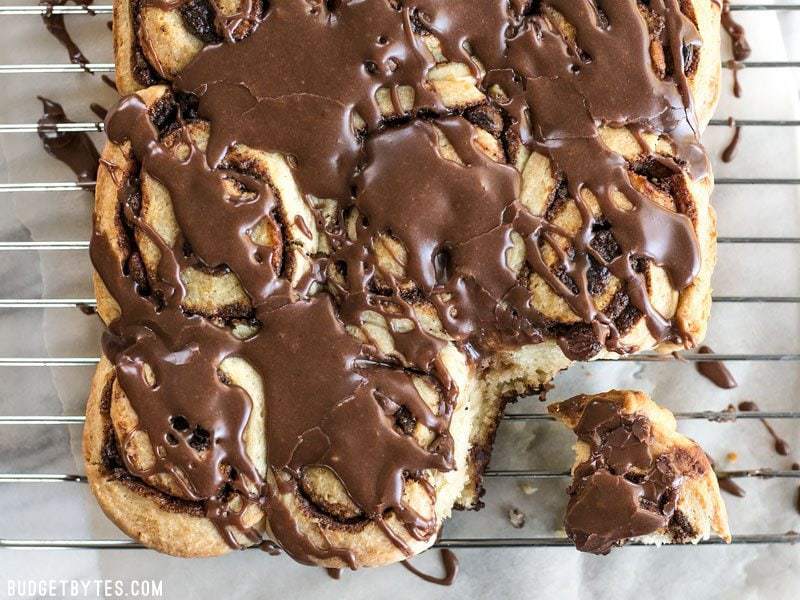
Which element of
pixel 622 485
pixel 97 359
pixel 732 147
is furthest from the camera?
pixel 732 147

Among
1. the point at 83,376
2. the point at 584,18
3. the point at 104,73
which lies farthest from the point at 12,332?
the point at 584,18

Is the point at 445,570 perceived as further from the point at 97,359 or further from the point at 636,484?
the point at 97,359

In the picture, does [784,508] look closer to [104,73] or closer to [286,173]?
[286,173]

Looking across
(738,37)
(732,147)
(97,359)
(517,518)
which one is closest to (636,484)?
(517,518)

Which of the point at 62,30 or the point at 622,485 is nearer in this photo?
the point at 622,485

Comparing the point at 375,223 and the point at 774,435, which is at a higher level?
the point at 375,223

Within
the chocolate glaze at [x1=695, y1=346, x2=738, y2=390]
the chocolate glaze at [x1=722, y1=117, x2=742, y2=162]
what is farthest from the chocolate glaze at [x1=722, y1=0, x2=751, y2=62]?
the chocolate glaze at [x1=695, y1=346, x2=738, y2=390]

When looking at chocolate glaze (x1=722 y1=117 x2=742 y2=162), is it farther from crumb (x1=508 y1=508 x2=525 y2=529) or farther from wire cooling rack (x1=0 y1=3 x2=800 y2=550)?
crumb (x1=508 y1=508 x2=525 y2=529)

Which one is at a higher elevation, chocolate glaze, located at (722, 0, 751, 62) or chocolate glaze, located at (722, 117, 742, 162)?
chocolate glaze, located at (722, 0, 751, 62)
